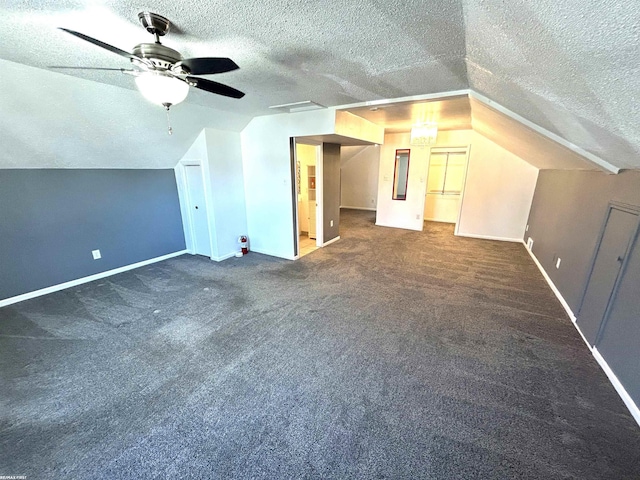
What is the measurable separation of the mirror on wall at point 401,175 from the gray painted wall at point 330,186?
195 cm

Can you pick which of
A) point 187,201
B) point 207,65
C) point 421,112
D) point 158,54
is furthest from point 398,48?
point 187,201

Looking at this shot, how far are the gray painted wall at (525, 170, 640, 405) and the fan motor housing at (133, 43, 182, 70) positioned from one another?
11.7 ft

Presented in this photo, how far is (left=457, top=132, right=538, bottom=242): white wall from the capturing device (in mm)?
5387

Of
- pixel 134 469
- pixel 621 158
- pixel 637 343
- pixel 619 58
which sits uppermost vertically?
pixel 619 58

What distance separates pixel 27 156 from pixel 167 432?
11.9ft

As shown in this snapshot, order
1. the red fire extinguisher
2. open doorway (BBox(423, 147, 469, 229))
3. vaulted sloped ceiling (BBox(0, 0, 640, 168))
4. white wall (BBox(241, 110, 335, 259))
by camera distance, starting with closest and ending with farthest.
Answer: vaulted sloped ceiling (BBox(0, 0, 640, 168)) → white wall (BBox(241, 110, 335, 259)) → the red fire extinguisher → open doorway (BBox(423, 147, 469, 229))

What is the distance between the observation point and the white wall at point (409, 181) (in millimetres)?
6047

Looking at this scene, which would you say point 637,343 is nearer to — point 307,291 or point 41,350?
point 307,291

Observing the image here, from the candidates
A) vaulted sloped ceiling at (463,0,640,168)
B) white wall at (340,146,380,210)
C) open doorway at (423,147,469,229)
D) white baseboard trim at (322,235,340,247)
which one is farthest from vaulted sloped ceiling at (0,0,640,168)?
white wall at (340,146,380,210)

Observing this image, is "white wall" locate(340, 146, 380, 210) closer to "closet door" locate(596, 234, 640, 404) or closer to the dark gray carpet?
the dark gray carpet

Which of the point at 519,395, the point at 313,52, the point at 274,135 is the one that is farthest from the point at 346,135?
the point at 519,395

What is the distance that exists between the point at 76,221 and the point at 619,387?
6125 mm

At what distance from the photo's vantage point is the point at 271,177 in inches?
180

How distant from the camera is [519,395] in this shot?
6.27 ft
